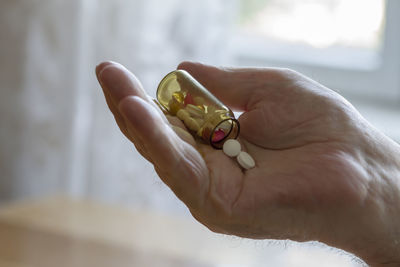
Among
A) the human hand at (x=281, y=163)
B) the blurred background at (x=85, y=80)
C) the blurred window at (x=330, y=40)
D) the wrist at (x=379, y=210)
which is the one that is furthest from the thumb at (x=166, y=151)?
the blurred window at (x=330, y=40)

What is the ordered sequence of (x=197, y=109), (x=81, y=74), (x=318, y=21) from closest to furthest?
(x=197, y=109), (x=81, y=74), (x=318, y=21)

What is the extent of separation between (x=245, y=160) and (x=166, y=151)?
0.64 ft

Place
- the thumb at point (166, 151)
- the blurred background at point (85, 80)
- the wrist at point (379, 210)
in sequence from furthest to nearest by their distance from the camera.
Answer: the blurred background at point (85, 80), the wrist at point (379, 210), the thumb at point (166, 151)

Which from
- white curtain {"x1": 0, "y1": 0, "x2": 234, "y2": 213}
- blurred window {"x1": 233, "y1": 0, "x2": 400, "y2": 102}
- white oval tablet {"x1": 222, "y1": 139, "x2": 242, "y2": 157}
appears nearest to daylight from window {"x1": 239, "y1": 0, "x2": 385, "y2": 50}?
blurred window {"x1": 233, "y1": 0, "x2": 400, "y2": 102}

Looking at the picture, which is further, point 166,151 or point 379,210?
point 379,210

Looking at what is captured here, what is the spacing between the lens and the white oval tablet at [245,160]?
87 cm

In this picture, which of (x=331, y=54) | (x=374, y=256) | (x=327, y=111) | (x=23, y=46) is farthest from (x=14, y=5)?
(x=374, y=256)

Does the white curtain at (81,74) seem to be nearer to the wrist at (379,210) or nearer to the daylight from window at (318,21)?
the daylight from window at (318,21)

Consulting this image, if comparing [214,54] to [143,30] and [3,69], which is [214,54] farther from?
[3,69]

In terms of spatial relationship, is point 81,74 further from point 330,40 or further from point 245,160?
point 245,160

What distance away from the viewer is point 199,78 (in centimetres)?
101

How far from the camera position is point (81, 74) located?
1.87 metres

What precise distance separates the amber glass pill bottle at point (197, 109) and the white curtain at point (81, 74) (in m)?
0.86

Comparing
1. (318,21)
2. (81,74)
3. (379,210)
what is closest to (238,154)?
(379,210)
